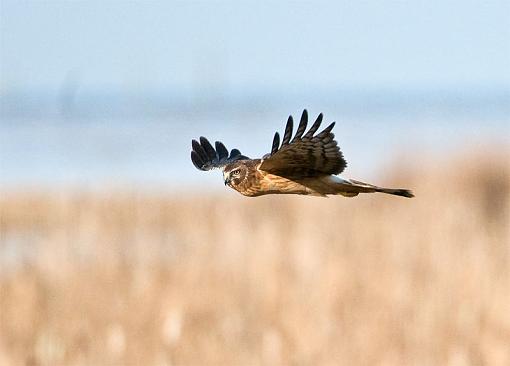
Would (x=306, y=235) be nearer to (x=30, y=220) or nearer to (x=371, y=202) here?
(x=371, y=202)

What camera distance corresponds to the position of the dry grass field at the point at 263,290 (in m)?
7.38

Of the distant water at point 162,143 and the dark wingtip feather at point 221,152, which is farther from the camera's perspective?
the distant water at point 162,143

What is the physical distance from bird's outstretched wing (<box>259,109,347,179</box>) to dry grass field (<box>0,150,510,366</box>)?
3.21 m

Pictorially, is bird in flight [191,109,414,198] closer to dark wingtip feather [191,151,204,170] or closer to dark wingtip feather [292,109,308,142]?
dark wingtip feather [292,109,308,142]

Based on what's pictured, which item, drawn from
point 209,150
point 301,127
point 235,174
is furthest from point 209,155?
point 301,127

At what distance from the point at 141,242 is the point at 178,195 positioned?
14.6 feet

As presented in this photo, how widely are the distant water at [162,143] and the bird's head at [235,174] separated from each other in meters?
Answer: 4.78

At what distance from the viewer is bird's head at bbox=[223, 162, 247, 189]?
4395 millimetres

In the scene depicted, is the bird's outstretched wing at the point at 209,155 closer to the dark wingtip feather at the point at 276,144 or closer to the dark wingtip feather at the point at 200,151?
the dark wingtip feather at the point at 200,151

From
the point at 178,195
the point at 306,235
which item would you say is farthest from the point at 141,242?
the point at 178,195

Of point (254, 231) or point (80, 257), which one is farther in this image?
point (254, 231)

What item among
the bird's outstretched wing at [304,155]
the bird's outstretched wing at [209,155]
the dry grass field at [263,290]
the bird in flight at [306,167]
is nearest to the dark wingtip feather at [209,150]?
the bird's outstretched wing at [209,155]

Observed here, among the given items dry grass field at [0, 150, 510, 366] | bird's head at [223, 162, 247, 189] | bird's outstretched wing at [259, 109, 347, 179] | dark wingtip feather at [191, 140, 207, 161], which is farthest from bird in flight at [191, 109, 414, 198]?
dry grass field at [0, 150, 510, 366]

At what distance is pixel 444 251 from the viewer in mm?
9344
